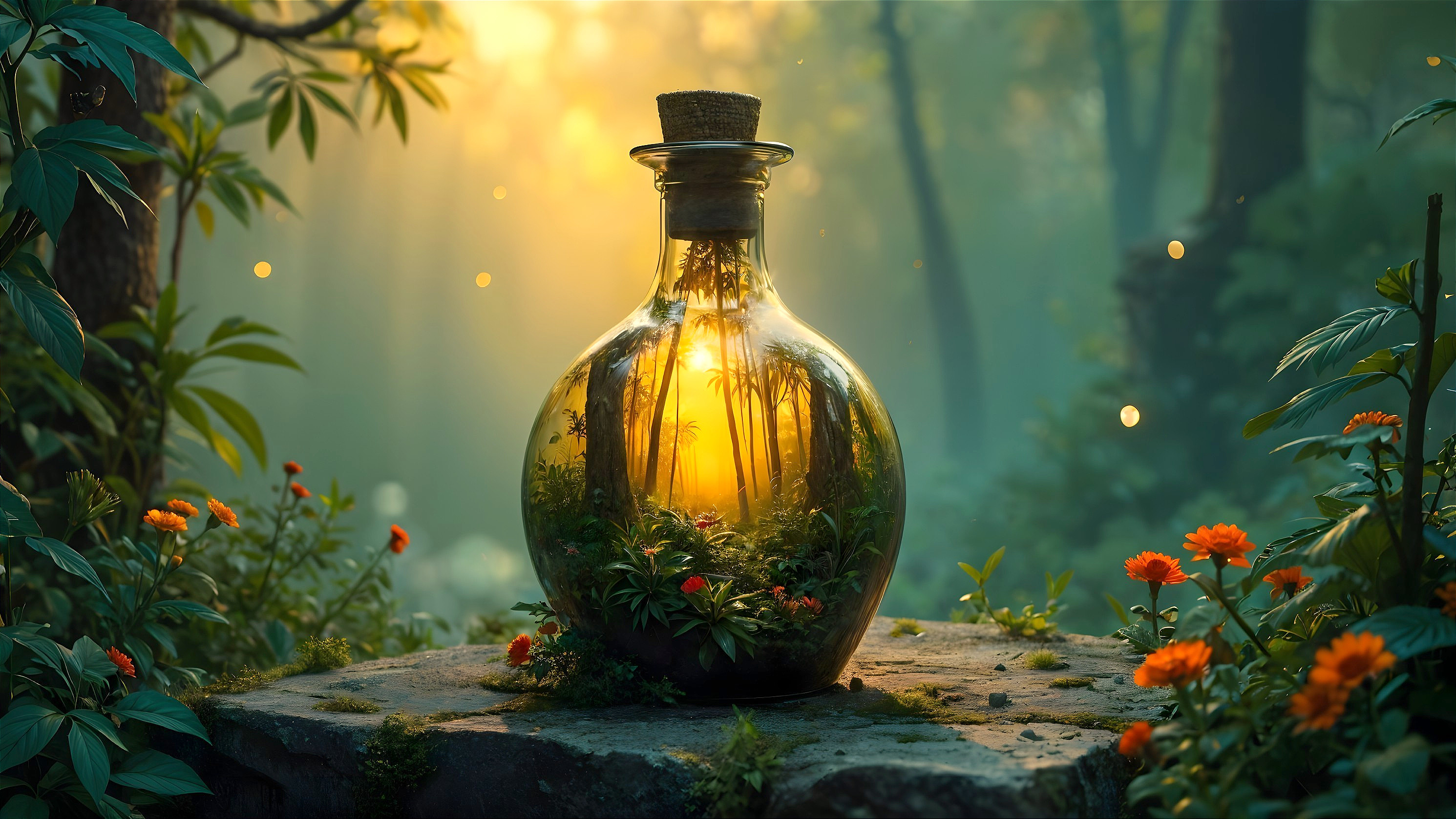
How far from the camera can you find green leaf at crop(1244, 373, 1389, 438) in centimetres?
119

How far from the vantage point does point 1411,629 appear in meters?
1.01

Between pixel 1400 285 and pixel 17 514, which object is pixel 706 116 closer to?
pixel 1400 285

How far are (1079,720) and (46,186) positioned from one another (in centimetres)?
145

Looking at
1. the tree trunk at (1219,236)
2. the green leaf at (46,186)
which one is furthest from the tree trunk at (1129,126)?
the green leaf at (46,186)

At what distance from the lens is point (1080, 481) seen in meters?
4.57

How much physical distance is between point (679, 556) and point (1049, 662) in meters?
0.74

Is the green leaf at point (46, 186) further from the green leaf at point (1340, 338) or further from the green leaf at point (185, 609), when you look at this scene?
the green leaf at point (1340, 338)

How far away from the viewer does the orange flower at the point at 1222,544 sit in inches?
49.3

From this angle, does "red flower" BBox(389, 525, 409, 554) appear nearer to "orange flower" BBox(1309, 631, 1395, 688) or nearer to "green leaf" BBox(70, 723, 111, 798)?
"green leaf" BBox(70, 723, 111, 798)

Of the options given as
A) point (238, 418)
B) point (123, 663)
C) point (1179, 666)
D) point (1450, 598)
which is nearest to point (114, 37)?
point (123, 663)

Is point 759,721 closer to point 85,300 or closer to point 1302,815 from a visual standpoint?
point 1302,815

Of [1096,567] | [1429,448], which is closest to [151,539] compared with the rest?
[1429,448]

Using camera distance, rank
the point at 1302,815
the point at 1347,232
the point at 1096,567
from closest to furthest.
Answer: the point at 1302,815, the point at 1347,232, the point at 1096,567

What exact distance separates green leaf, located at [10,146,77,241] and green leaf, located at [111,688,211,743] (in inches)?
23.9
